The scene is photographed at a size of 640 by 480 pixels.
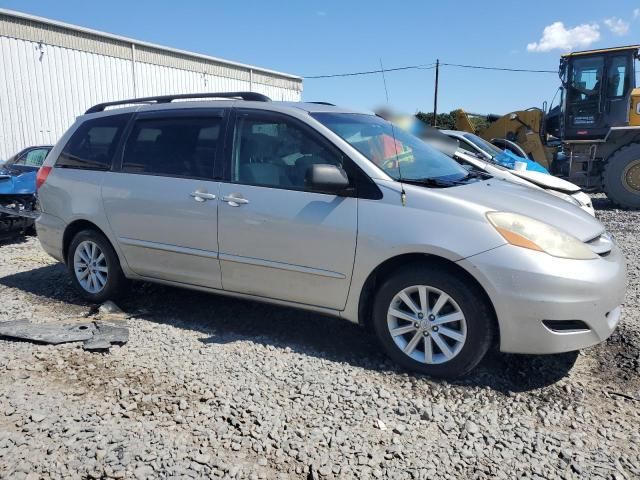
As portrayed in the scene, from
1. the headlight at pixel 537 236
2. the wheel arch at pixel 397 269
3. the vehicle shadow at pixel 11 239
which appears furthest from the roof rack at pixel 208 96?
the vehicle shadow at pixel 11 239

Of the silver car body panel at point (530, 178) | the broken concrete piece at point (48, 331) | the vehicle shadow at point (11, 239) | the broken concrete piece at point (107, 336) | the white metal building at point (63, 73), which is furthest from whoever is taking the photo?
the white metal building at point (63, 73)

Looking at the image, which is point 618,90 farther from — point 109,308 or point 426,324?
point 109,308

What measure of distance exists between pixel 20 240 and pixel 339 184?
Answer: 6870 millimetres

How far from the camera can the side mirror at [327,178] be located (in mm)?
3459

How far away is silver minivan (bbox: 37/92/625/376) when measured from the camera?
3113 mm

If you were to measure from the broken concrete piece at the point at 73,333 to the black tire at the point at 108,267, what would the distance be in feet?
1.82

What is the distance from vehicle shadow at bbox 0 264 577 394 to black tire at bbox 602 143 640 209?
29.3ft

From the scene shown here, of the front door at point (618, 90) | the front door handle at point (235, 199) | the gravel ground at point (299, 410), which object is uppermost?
the front door at point (618, 90)

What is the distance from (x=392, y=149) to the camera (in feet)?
12.7

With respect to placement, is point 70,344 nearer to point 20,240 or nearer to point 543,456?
point 543,456

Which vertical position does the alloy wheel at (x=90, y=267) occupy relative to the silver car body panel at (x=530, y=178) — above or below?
below

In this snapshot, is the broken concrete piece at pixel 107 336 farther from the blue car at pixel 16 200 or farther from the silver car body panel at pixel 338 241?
the blue car at pixel 16 200

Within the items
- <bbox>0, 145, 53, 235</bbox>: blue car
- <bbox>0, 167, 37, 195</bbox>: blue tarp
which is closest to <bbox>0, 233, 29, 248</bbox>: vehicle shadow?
<bbox>0, 145, 53, 235</bbox>: blue car

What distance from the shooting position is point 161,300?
5.01 m
